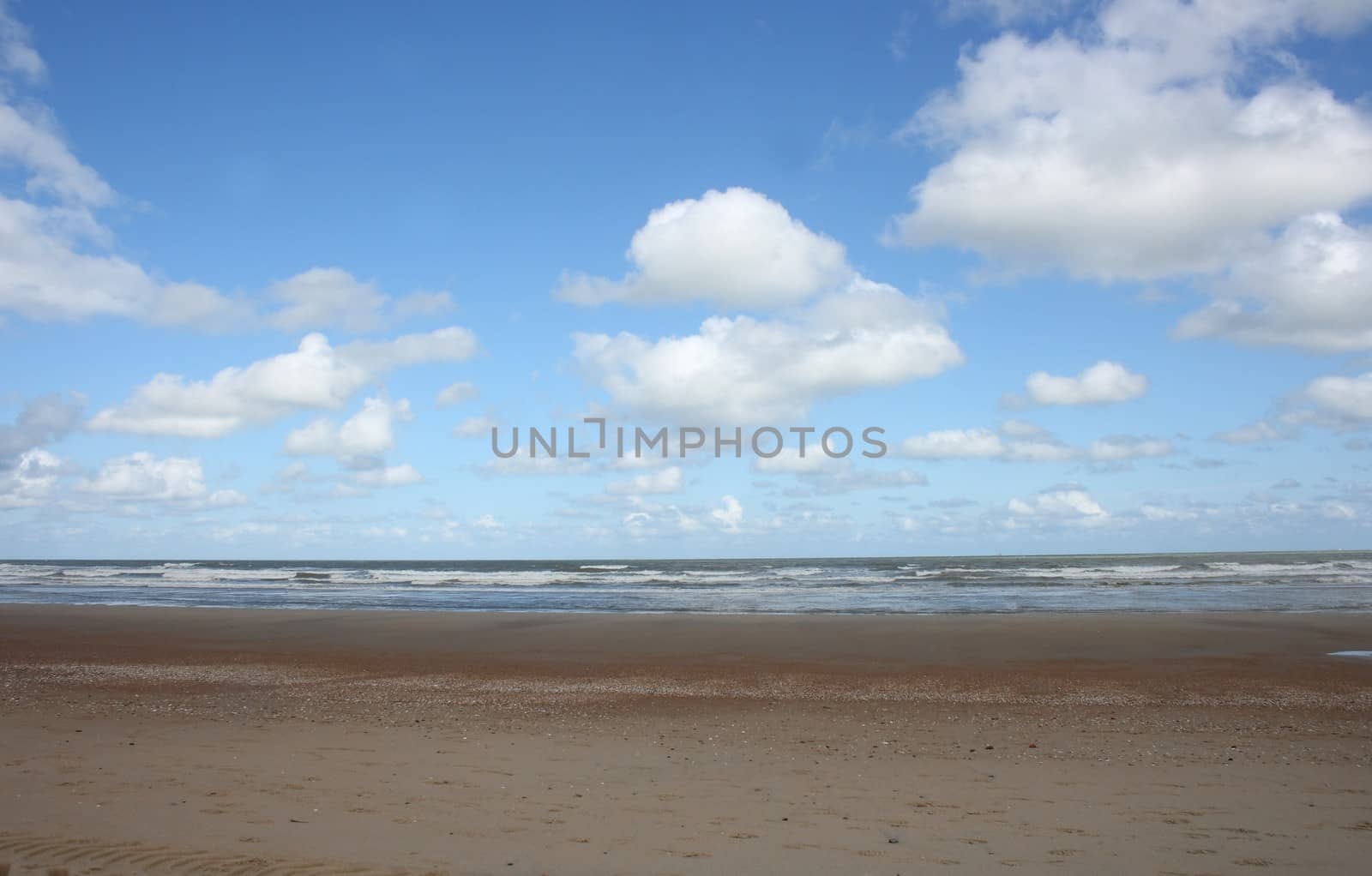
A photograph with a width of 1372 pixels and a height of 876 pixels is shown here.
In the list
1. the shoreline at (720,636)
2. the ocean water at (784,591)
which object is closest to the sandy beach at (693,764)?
the shoreline at (720,636)

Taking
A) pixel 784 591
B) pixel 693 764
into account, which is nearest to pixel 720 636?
pixel 693 764

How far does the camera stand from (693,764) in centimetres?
816

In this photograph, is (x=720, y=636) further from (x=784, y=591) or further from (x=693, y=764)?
(x=784, y=591)

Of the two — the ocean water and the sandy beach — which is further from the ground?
the sandy beach

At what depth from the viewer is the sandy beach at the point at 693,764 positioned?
Answer: 571cm

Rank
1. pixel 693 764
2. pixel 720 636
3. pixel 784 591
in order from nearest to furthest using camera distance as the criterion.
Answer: pixel 693 764 → pixel 720 636 → pixel 784 591

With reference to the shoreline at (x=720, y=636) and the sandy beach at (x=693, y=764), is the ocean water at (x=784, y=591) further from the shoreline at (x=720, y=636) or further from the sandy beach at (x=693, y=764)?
the sandy beach at (x=693, y=764)

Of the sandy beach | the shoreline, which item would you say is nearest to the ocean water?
the shoreline

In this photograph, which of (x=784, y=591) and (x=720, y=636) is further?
(x=784, y=591)

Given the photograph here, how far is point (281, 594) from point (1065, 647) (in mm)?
37452

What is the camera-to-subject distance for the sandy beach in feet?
18.7

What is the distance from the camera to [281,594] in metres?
42.4

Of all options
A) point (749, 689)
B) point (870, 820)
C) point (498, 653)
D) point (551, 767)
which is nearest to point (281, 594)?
point (498, 653)

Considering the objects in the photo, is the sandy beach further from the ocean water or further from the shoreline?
the ocean water
